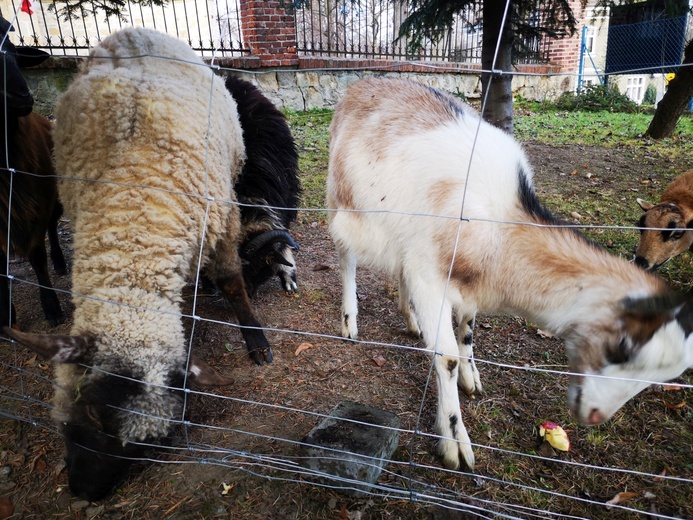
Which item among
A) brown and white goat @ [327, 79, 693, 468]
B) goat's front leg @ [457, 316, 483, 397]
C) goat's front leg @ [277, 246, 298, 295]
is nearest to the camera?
brown and white goat @ [327, 79, 693, 468]

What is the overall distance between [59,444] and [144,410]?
746mm

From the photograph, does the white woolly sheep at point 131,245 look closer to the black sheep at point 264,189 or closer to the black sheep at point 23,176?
the black sheep at point 23,176

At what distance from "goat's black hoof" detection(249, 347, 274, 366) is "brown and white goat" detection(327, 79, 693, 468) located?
35.9 inches

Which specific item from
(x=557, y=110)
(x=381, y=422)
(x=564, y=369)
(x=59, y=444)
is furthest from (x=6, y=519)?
(x=557, y=110)

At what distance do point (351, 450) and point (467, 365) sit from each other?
0.98 meters

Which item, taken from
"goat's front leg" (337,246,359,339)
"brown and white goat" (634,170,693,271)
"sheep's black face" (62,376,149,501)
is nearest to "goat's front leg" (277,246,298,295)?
"goat's front leg" (337,246,359,339)

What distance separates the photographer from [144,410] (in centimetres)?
225

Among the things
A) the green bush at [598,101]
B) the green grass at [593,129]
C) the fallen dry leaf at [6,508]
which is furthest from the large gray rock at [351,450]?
the green bush at [598,101]

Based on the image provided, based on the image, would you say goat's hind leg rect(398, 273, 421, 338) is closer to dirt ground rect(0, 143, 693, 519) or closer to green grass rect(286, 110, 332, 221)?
dirt ground rect(0, 143, 693, 519)

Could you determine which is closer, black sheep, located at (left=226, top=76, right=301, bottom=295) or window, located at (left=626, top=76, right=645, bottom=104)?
black sheep, located at (left=226, top=76, right=301, bottom=295)

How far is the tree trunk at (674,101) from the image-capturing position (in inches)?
303

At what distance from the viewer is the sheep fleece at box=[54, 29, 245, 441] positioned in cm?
231

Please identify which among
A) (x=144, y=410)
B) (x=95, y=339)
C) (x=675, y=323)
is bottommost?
(x=144, y=410)

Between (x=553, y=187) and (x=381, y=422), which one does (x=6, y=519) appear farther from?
(x=553, y=187)
